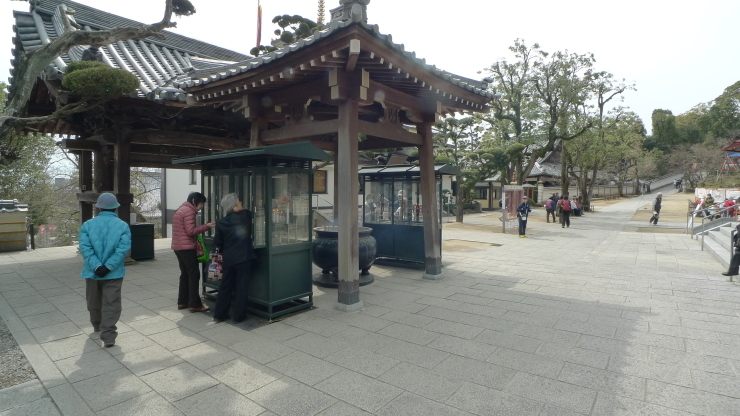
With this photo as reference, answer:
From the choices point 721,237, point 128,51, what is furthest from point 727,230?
point 128,51

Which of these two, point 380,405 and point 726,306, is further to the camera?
point 726,306

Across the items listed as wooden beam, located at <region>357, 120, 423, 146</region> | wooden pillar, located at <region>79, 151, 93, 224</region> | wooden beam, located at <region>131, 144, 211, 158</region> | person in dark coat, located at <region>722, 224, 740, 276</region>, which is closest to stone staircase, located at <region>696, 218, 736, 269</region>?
person in dark coat, located at <region>722, 224, 740, 276</region>

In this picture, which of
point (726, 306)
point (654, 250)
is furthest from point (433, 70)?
point (654, 250)

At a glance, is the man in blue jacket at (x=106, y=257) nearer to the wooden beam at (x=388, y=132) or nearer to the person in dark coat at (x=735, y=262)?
the wooden beam at (x=388, y=132)

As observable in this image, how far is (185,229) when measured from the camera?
5145mm

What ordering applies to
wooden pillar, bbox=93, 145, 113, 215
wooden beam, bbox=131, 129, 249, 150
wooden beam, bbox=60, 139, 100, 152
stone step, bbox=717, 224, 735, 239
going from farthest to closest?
1. stone step, bbox=717, 224, 735, 239
2. wooden pillar, bbox=93, 145, 113, 215
3. wooden beam, bbox=60, 139, 100, 152
4. wooden beam, bbox=131, 129, 249, 150

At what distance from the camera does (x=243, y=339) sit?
14.6ft

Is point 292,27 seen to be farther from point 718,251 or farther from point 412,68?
point 718,251

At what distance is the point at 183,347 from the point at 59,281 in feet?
15.7

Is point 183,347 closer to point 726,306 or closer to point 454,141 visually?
point 726,306

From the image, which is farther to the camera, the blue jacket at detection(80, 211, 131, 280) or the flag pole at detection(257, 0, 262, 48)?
the flag pole at detection(257, 0, 262, 48)

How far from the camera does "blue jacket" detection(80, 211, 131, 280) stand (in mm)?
4031

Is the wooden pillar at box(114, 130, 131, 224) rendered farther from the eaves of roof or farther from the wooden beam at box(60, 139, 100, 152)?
the eaves of roof

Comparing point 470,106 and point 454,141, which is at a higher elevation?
point 454,141
